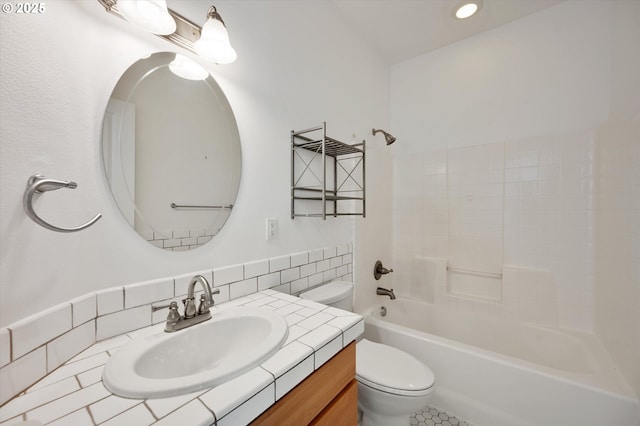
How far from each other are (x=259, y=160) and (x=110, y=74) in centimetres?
59

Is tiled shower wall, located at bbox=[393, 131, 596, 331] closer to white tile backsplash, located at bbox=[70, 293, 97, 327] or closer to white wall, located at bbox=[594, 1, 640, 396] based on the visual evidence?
white wall, located at bbox=[594, 1, 640, 396]

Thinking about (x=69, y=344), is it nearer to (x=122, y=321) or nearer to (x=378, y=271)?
(x=122, y=321)

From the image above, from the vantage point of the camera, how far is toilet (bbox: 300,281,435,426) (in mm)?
1107

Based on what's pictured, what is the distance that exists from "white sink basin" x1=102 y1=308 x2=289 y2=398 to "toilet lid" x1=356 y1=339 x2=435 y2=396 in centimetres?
67

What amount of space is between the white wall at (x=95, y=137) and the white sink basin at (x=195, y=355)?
225 millimetres

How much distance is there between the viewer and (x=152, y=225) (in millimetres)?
847

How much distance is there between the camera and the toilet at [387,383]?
3.63ft

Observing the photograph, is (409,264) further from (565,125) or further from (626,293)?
(565,125)

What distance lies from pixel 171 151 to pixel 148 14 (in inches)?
15.9

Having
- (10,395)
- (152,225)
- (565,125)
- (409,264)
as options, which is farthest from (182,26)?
(565,125)

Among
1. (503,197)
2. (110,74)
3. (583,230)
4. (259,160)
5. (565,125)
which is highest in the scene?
(565,125)

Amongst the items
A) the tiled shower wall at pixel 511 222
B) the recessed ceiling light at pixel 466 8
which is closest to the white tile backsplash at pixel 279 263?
the tiled shower wall at pixel 511 222

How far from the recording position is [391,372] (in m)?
1.21

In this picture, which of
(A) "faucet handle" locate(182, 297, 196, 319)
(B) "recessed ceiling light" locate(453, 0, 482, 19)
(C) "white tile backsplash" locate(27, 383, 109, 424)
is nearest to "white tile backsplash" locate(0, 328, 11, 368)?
(C) "white tile backsplash" locate(27, 383, 109, 424)
